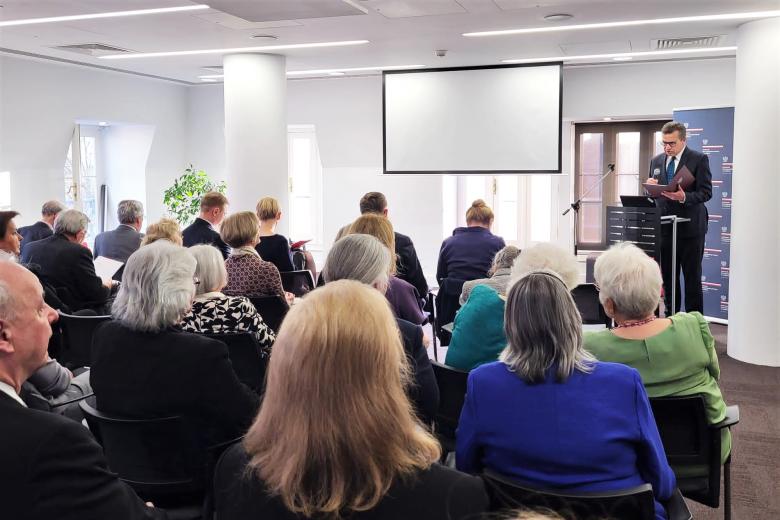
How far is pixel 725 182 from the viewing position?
24.8 ft

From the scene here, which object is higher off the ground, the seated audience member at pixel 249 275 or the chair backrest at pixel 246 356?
the seated audience member at pixel 249 275

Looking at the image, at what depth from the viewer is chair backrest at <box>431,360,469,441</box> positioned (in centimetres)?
295

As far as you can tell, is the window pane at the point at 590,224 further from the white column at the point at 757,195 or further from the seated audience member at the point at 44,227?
the seated audience member at the point at 44,227

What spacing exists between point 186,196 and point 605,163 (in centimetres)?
586

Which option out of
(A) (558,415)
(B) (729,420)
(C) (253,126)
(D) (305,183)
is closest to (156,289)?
(A) (558,415)

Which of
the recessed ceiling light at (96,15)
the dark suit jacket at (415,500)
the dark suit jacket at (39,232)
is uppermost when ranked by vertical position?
the recessed ceiling light at (96,15)

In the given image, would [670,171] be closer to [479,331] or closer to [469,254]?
[469,254]

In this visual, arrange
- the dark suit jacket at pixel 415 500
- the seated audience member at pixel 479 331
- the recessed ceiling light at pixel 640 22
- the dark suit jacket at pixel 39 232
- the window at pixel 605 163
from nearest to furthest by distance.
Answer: the dark suit jacket at pixel 415 500
the seated audience member at pixel 479 331
the recessed ceiling light at pixel 640 22
the dark suit jacket at pixel 39 232
the window at pixel 605 163

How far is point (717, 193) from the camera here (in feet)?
25.2

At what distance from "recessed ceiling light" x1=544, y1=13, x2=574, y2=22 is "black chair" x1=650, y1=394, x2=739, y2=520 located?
4.22 m

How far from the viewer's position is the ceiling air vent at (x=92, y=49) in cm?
765

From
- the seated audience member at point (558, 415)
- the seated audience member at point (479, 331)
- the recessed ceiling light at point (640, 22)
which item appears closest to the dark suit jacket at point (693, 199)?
the recessed ceiling light at point (640, 22)

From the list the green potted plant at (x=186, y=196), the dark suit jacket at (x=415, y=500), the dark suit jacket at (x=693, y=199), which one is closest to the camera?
the dark suit jacket at (x=415, y=500)

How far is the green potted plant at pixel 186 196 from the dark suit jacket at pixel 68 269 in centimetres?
574
